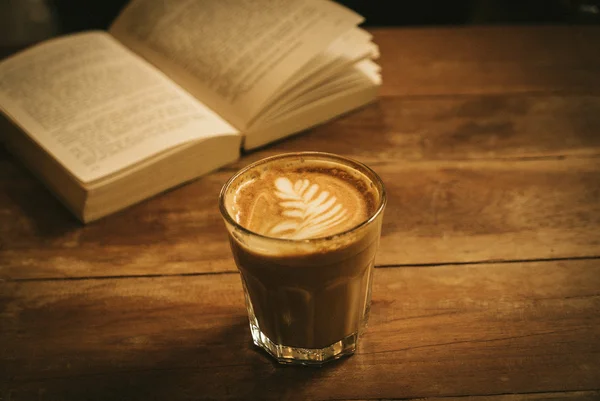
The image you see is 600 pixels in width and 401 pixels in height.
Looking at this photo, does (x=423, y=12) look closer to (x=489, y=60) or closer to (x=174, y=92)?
(x=489, y=60)

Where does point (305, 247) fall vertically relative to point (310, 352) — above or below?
above

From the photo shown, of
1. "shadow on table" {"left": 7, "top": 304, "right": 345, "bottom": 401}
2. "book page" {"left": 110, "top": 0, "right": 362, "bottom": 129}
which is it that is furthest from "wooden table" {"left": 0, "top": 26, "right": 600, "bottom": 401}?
"book page" {"left": 110, "top": 0, "right": 362, "bottom": 129}

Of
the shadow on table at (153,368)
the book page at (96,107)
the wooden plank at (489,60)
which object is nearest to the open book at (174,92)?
the book page at (96,107)

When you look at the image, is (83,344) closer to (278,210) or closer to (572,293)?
(278,210)

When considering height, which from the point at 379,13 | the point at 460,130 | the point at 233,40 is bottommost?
the point at 379,13

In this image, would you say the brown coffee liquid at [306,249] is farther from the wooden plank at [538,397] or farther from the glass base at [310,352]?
the wooden plank at [538,397]

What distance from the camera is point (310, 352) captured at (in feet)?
2.19

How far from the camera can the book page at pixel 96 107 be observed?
91 centimetres

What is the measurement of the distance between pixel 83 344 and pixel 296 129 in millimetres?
556

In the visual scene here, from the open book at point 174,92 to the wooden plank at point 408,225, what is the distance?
4 centimetres

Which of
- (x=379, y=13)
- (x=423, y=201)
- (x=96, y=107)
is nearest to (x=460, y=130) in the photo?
(x=423, y=201)

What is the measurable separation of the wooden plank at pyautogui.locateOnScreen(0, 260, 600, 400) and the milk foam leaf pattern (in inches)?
6.6

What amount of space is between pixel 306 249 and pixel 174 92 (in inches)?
24.0

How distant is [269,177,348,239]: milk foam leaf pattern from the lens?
61cm
